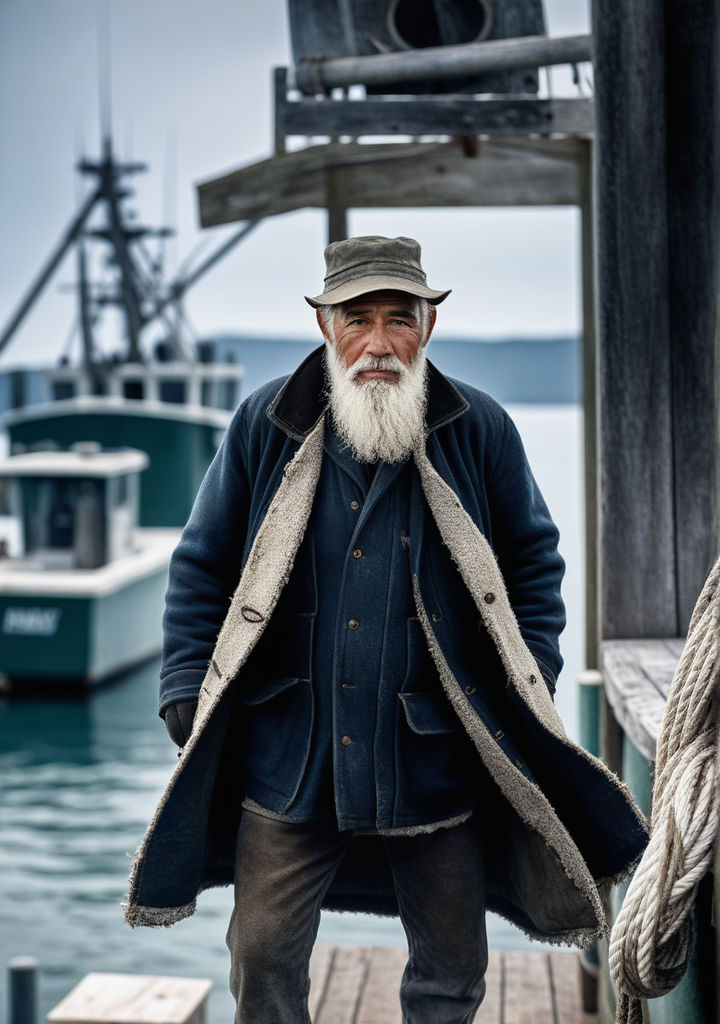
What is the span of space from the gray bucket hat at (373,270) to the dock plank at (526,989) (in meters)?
2.26

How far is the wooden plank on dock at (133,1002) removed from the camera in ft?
11.5

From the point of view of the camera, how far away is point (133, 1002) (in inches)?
141

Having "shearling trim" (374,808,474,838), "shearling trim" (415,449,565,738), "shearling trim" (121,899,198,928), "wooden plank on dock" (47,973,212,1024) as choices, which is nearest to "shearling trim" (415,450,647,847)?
"shearling trim" (415,449,565,738)

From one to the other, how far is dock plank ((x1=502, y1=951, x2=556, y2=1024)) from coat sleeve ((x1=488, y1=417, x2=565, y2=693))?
5.49 ft

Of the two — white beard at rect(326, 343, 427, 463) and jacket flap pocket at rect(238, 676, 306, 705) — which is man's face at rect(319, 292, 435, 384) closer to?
white beard at rect(326, 343, 427, 463)

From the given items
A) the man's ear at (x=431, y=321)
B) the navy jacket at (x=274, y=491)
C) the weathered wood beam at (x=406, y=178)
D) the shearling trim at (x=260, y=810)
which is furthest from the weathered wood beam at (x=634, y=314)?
the weathered wood beam at (x=406, y=178)

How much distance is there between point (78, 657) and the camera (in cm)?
1748

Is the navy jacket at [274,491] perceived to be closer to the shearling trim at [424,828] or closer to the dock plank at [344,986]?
the shearling trim at [424,828]

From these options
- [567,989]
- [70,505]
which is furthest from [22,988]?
[70,505]

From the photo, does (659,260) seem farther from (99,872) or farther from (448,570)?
(99,872)

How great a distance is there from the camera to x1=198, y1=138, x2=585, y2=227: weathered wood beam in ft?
16.8

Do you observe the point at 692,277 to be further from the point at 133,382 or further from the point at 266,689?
the point at 133,382

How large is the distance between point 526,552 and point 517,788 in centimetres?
44

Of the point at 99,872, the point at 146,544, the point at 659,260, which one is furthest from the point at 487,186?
the point at 146,544
